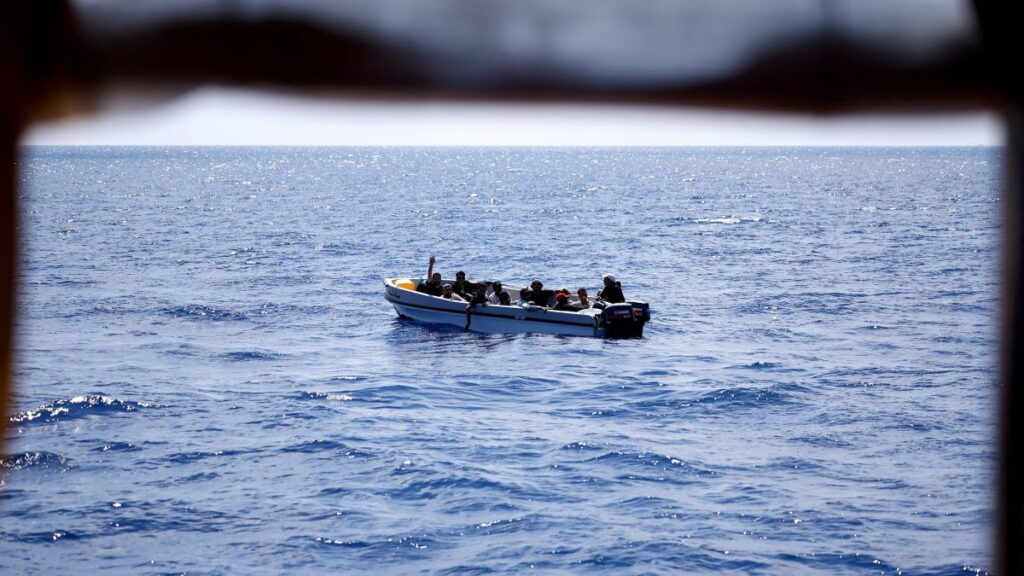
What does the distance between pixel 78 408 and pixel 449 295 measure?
9.08 metres

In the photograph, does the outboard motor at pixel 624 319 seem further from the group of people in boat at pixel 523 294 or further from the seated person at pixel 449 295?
the seated person at pixel 449 295

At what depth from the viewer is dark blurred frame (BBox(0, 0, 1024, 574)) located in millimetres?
1915

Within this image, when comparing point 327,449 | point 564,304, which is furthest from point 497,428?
point 564,304

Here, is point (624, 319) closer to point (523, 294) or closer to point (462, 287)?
point (523, 294)

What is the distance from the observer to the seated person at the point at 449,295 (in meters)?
25.8

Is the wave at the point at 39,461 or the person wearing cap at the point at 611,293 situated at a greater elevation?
the person wearing cap at the point at 611,293

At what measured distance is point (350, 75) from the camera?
1959 mm

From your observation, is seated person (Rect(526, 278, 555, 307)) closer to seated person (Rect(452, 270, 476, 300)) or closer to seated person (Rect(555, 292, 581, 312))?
seated person (Rect(555, 292, 581, 312))

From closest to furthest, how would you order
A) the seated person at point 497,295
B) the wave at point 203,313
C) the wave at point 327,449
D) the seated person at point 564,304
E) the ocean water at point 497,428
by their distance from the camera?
the ocean water at point 497,428 → the wave at point 327,449 → the seated person at point 564,304 → the seated person at point 497,295 → the wave at point 203,313

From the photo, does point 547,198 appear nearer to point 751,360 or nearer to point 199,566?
point 751,360

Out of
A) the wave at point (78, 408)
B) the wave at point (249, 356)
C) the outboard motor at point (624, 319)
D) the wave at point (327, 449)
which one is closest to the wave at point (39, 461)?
the wave at point (78, 408)

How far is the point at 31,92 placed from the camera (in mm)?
1944

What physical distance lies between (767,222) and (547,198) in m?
30.4

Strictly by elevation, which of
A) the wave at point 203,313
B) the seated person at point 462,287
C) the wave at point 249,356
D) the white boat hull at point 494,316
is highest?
the seated person at point 462,287
